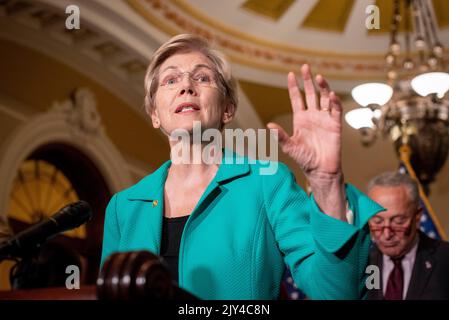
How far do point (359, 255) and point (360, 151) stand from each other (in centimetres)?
746

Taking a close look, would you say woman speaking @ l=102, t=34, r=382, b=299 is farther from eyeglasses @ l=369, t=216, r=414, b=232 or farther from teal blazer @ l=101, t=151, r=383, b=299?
eyeglasses @ l=369, t=216, r=414, b=232

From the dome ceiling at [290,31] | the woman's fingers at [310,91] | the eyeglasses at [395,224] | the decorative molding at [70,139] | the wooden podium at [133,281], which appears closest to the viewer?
the wooden podium at [133,281]

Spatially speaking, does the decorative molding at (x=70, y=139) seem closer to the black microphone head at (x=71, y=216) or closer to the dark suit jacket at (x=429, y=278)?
the dark suit jacket at (x=429, y=278)

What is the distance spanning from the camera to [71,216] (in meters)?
1.46

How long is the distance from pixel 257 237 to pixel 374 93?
409cm

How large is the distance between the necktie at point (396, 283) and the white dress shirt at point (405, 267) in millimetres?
14

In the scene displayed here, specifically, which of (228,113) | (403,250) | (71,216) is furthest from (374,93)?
(71,216)

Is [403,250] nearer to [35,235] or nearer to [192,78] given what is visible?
[192,78]

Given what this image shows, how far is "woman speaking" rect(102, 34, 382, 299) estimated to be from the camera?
1229 mm

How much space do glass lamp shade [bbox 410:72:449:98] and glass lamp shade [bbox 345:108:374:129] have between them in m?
0.52

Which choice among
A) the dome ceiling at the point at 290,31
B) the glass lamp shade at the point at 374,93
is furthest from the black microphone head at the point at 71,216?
the dome ceiling at the point at 290,31

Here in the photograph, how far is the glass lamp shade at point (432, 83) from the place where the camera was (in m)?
5.05

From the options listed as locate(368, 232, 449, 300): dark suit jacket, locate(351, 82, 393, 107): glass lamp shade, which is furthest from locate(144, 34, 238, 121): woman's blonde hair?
locate(351, 82, 393, 107): glass lamp shade

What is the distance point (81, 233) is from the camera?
21.8ft
